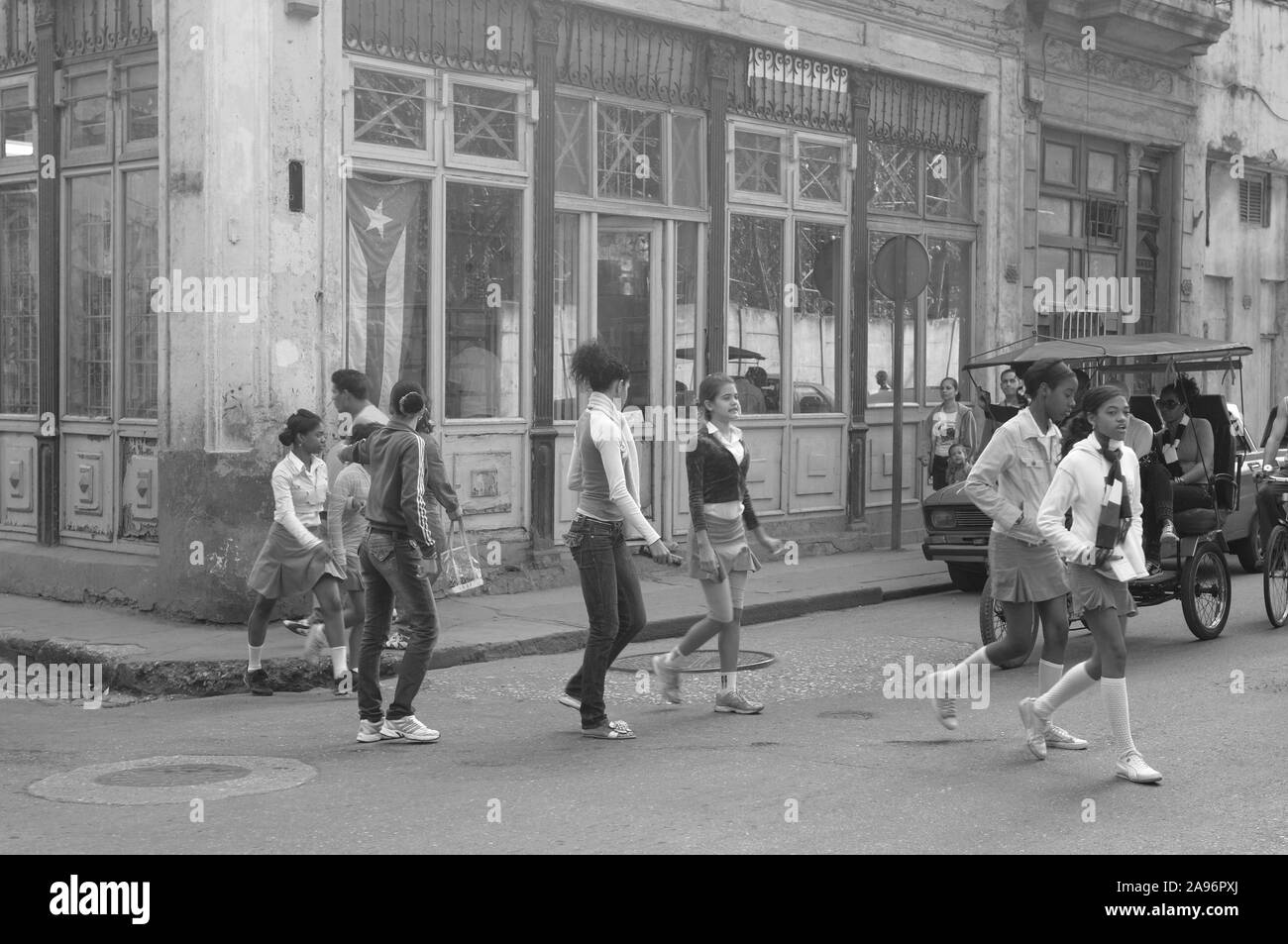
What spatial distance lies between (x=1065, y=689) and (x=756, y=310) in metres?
9.29

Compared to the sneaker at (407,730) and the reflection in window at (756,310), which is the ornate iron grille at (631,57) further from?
the sneaker at (407,730)

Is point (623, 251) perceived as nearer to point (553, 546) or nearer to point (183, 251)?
point (553, 546)

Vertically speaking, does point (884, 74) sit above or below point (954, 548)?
above

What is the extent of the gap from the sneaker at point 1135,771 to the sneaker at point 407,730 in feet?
11.0

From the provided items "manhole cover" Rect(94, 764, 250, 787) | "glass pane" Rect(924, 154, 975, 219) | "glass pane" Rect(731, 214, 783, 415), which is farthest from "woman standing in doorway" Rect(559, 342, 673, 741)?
"glass pane" Rect(924, 154, 975, 219)

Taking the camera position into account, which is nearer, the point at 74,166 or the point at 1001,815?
the point at 1001,815

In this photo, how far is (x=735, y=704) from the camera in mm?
8922

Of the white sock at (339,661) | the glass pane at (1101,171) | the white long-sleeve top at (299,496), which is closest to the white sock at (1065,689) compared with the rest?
the white sock at (339,661)

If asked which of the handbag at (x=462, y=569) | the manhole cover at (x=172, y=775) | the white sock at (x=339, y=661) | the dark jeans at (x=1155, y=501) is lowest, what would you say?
the manhole cover at (x=172, y=775)

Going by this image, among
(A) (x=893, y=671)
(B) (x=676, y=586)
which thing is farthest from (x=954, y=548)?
(A) (x=893, y=671)

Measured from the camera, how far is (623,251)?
49.2ft

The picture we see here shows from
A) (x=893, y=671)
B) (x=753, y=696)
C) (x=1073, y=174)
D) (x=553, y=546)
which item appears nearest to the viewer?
(x=753, y=696)

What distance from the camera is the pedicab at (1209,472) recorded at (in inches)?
439
